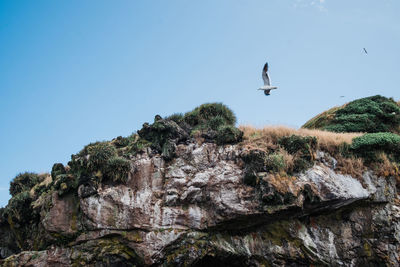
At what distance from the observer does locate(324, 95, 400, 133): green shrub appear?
66.4 feet

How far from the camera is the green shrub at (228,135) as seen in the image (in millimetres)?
14914

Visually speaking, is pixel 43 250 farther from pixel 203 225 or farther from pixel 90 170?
pixel 203 225

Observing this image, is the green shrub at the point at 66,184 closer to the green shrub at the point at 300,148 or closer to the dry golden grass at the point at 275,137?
the dry golden grass at the point at 275,137

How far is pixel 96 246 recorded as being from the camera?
1223 centimetres

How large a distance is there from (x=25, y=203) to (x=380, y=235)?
49.5 feet

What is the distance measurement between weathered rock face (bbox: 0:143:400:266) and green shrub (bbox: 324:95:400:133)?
712cm

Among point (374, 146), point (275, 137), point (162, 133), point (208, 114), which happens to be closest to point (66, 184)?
point (162, 133)

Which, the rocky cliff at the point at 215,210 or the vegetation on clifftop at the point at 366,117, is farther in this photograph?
the vegetation on clifftop at the point at 366,117

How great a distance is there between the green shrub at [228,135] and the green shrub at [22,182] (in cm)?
1020

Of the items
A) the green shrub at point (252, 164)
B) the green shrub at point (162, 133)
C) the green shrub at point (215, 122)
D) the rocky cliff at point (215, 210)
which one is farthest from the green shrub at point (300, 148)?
the green shrub at point (162, 133)

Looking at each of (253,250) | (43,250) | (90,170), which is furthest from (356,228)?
(43,250)

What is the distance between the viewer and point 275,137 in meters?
15.3

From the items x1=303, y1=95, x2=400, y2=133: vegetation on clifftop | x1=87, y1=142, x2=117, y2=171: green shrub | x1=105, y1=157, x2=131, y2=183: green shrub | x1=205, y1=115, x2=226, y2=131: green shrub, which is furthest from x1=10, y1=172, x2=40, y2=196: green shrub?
x1=303, y1=95, x2=400, y2=133: vegetation on clifftop

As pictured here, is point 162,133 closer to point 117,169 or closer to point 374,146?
point 117,169
